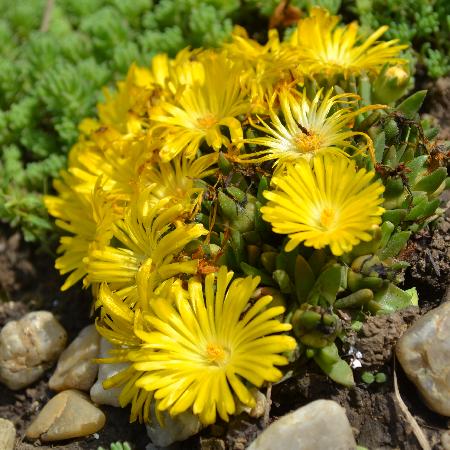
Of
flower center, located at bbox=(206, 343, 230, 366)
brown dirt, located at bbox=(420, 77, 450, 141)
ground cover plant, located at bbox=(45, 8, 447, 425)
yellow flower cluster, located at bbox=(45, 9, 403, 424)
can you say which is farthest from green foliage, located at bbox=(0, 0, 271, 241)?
flower center, located at bbox=(206, 343, 230, 366)

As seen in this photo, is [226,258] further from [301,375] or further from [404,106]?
[404,106]

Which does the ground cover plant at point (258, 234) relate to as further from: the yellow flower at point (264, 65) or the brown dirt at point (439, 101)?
the brown dirt at point (439, 101)

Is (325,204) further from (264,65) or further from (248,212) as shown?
(264,65)

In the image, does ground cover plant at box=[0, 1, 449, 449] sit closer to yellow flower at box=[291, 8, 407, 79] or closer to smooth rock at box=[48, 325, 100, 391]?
yellow flower at box=[291, 8, 407, 79]

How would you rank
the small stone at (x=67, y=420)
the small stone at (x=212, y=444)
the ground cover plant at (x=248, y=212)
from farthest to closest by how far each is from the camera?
the small stone at (x=67, y=420) → the small stone at (x=212, y=444) → the ground cover plant at (x=248, y=212)

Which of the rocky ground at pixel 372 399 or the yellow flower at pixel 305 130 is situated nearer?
the rocky ground at pixel 372 399

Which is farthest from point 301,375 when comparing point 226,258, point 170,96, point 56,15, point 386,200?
point 56,15

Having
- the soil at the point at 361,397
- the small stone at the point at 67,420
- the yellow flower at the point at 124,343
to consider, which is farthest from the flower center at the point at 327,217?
the small stone at the point at 67,420

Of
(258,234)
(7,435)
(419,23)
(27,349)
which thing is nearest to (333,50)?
(419,23)
